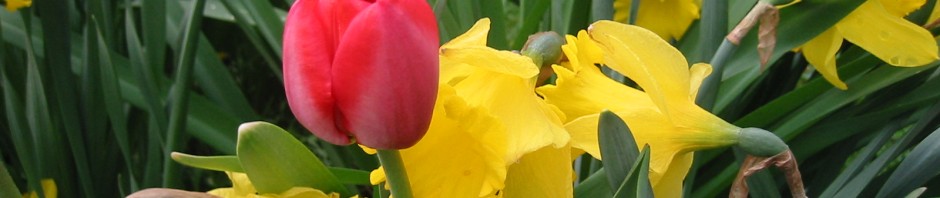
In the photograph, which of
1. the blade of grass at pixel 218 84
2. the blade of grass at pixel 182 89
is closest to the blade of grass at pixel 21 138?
the blade of grass at pixel 182 89

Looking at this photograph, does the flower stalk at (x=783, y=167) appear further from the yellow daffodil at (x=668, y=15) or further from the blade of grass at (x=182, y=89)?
the blade of grass at (x=182, y=89)

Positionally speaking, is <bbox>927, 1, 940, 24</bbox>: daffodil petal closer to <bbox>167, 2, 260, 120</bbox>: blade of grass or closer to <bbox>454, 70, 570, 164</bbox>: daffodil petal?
<bbox>454, 70, 570, 164</bbox>: daffodil petal

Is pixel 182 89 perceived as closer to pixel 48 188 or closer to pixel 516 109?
pixel 48 188

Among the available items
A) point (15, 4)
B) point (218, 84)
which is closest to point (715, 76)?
point (15, 4)

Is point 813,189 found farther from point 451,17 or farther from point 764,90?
point 451,17

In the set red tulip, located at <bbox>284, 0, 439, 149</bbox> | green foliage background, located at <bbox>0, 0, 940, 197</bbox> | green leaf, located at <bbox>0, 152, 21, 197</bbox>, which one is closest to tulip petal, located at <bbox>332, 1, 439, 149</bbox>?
red tulip, located at <bbox>284, 0, 439, 149</bbox>
